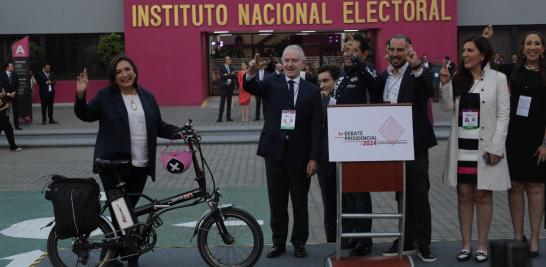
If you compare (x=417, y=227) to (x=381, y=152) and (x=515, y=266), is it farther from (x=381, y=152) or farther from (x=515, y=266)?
(x=515, y=266)

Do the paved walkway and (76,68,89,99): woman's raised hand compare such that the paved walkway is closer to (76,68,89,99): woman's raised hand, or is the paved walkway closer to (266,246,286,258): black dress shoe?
(266,246,286,258): black dress shoe

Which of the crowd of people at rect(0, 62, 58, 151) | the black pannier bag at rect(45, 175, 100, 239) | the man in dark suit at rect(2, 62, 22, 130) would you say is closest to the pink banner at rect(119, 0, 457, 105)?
the crowd of people at rect(0, 62, 58, 151)

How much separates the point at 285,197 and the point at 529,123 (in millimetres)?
2060

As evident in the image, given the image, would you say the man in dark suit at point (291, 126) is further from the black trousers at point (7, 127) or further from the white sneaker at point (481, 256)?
the black trousers at point (7, 127)

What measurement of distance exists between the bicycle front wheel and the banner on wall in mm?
16353

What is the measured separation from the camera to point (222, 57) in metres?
27.9

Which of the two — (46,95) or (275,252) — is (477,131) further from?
(46,95)

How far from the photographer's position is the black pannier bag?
5.45 meters

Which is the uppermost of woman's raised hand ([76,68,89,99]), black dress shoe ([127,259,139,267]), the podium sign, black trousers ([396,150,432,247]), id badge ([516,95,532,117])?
woman's raised hand ([76,68,89,99])

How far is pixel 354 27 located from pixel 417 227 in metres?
20.8

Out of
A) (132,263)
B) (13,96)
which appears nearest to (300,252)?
(132,263)

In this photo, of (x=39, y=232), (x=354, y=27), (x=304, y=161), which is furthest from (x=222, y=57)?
(x=304, y=161)

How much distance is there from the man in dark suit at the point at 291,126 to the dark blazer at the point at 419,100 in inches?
25.8

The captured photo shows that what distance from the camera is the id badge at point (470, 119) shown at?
19.1ft
